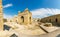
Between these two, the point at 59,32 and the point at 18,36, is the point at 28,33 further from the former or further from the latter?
the point at 59,32

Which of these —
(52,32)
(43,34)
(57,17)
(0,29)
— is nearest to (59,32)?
(52,32)

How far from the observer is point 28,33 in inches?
326

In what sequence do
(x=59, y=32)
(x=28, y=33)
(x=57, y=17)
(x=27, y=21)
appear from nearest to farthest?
(x=59, y=32)
(x=28, y=33)
(x=57, y=17)
(x=27, y=21)

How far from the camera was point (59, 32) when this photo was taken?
775 centimetres

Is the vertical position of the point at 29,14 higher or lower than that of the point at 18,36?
higher

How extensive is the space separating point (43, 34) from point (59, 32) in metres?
0.96

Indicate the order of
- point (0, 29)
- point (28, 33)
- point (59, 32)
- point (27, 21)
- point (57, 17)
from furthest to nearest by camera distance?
1. point (27, 21)
2. point (57, 17)
3. point (0, 29)
4. point (28, 33)
5. point (59, 32)

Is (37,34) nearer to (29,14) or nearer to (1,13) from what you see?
(1,13)

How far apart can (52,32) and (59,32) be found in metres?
0.42

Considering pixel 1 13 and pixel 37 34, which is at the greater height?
pixel 1 13

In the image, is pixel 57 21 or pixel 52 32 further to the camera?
pixel 57 21

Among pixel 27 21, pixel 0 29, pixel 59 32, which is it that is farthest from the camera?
pixel 27 21

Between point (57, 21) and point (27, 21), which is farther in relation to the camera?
point (27, 21)

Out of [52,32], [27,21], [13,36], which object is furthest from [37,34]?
[27,21]
